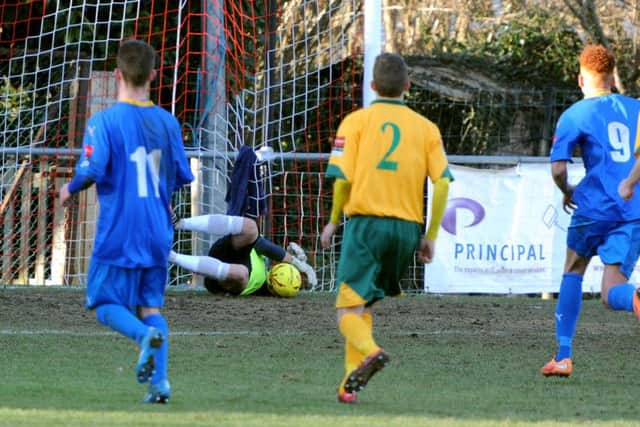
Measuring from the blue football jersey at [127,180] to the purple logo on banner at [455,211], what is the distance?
8.27m

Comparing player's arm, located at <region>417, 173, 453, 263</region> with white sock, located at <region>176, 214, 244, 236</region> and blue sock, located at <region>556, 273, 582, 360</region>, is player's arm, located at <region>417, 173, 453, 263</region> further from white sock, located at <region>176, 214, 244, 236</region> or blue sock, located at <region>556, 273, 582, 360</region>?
white sock, located at <region>176, 214, 244, 236</region>

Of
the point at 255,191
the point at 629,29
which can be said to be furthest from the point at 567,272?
the point at 629,29

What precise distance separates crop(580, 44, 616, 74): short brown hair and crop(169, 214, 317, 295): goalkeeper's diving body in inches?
194

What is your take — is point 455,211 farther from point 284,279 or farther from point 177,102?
point 177,102

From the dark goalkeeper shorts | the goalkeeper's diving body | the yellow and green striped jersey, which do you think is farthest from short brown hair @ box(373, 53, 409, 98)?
the dark goalkeeper shorts

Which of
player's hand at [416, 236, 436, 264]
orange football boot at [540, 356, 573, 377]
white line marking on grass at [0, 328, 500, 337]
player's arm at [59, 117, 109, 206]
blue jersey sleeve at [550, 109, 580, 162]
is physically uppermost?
blue jersey sleeve at [550, 109, 580, 162]

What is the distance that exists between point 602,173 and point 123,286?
2730 mm

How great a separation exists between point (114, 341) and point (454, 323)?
3119 millimetres

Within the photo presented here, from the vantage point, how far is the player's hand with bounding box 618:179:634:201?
21.7ft

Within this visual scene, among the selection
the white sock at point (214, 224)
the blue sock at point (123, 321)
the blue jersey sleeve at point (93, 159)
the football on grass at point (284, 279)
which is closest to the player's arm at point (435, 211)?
the blue sock at point (123, 321)

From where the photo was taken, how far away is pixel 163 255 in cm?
606

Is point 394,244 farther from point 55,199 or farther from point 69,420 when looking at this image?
point 55,199

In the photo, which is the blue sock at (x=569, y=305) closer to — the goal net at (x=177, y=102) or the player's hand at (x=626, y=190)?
the player's hand at (x=626, y=190)

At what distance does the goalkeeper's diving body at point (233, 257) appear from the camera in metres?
11.5
